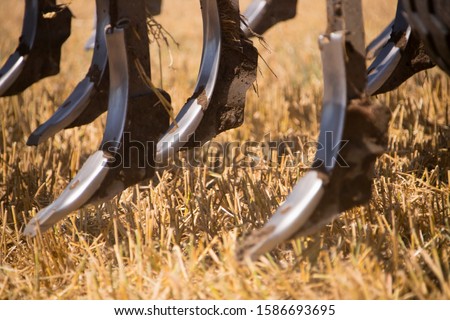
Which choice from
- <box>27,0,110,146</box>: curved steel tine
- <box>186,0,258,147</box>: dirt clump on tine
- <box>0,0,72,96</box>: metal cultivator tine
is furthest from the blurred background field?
<box>0,0,72,96</box>: metal cultivator tine

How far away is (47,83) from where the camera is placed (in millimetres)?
3348

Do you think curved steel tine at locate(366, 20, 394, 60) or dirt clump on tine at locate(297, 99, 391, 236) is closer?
dirt clump on tine at locate(297, 99, 391, 236)

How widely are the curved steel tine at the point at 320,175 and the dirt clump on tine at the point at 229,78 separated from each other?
1.55 ft

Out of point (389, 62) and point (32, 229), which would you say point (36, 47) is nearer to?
point (32, 229)

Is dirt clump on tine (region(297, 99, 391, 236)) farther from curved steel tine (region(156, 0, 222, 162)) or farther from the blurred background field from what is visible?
curved steel tine (region(156, 0, 222, 162))

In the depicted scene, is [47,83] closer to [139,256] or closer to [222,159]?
[222,159]

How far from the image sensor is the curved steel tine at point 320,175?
1.15 m

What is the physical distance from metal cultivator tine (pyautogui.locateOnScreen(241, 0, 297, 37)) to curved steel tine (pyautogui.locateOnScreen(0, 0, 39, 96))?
2.14ft

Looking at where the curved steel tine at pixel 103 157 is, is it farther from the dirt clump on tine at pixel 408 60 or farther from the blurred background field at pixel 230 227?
the dirt clump on tine at pixel 408 60

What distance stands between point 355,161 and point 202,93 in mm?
553

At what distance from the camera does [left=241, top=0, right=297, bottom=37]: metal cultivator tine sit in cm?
208

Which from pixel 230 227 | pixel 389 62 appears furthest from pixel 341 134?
pixel 389 62

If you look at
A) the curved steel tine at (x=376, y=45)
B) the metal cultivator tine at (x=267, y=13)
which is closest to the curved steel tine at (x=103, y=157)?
the metal cultivator tine at (x=267, y=13)

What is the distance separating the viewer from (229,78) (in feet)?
5.45
